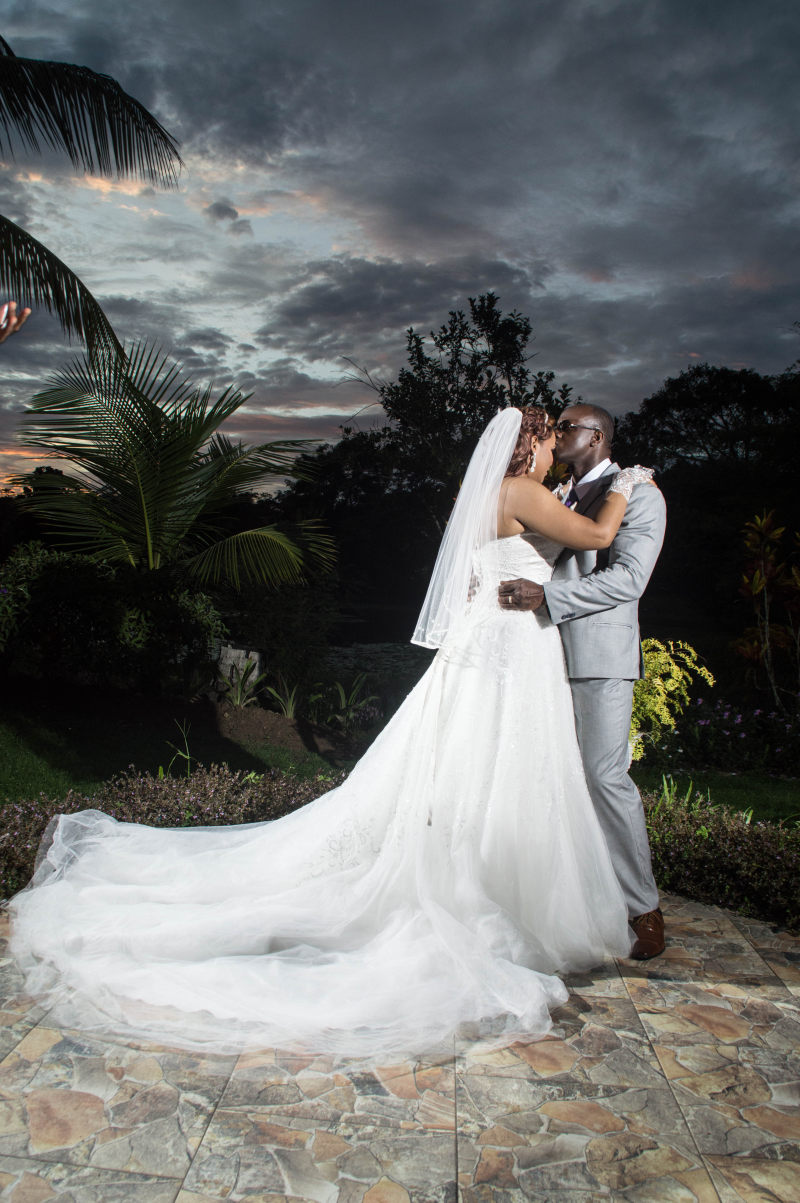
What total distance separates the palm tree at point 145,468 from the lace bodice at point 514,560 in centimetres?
589

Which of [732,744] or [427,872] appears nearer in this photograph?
[427,872]

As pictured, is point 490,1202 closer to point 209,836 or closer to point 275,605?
point 209,836

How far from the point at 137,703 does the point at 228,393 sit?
348cm

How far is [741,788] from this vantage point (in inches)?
283

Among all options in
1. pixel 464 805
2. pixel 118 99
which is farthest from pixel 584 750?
pixel 118 99

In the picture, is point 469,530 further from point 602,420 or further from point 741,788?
point 741,788

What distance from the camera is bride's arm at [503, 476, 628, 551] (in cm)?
339

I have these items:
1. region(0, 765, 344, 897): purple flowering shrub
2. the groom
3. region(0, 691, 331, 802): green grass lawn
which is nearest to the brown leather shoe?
the groom

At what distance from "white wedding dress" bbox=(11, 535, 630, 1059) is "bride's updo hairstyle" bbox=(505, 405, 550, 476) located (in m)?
0.31

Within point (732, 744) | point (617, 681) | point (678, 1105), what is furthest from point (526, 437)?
point (732, 744)

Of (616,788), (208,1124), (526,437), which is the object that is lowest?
(208,1124)

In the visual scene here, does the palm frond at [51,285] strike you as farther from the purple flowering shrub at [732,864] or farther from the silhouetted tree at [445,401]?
the purple flowering shrub at [732,864]

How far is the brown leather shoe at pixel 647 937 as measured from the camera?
3511 millimetres

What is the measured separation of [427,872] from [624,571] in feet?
4.63
